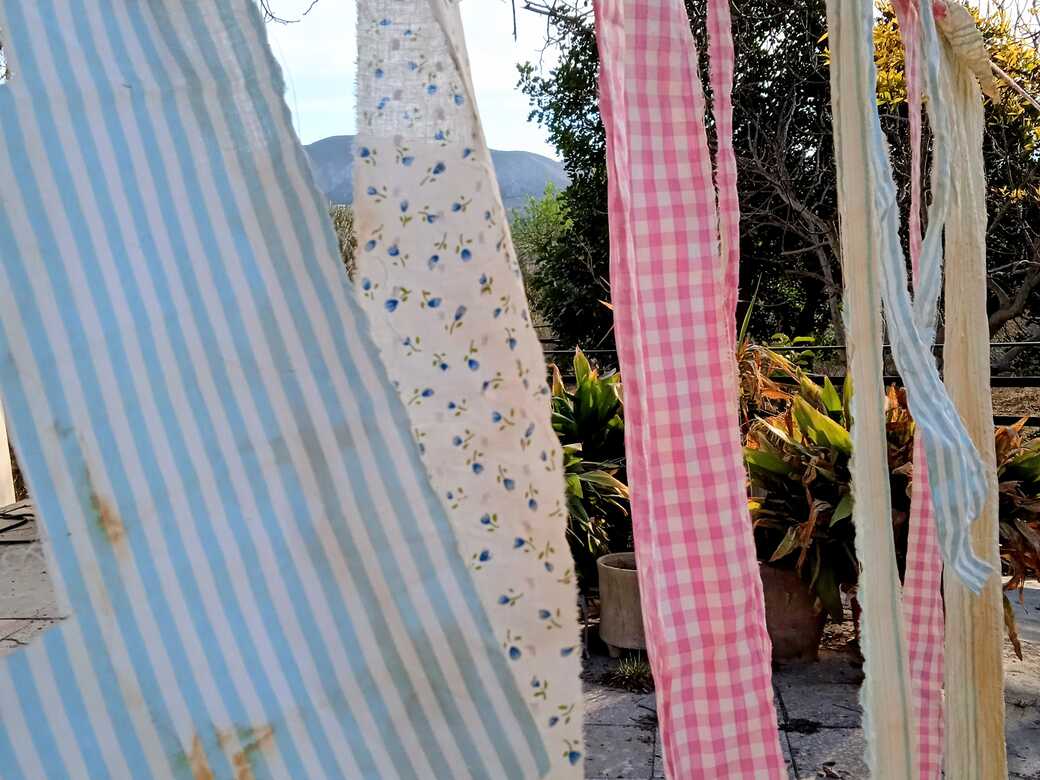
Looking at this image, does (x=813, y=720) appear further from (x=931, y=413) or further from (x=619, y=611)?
(x=931, y=413)

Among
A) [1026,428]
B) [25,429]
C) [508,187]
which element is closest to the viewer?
[25,429]

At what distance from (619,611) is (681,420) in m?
2.47

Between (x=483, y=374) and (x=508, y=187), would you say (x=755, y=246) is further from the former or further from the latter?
(x=508, y=187)

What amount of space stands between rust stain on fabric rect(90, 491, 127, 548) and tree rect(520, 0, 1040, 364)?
601 centimetres

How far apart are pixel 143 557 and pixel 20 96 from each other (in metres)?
0.27

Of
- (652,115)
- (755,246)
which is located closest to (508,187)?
(755,246)

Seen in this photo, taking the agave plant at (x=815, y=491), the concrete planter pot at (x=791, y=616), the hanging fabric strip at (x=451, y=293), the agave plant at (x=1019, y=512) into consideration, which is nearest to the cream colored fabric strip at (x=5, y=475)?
the agave plant at (x=815, y=491)

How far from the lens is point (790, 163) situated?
23.6ft

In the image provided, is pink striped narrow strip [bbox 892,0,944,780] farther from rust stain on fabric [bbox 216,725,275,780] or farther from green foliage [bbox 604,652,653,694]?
green foliage [bbox 604,652,653,694]

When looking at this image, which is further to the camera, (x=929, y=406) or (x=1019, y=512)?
(x=1019, y=512)

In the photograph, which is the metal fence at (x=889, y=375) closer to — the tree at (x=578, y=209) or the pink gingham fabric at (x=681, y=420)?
the tree at (x=578, y=209)

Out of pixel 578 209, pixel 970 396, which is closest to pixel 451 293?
pixel 970 396

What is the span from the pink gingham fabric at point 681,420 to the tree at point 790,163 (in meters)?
5.33

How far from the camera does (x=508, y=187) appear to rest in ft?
56.2
